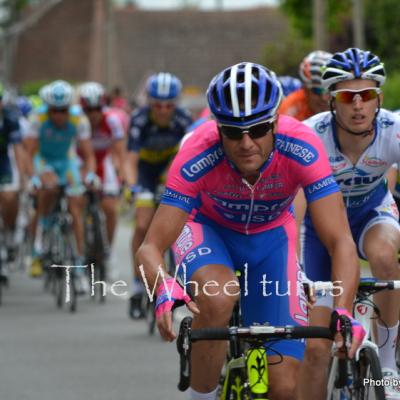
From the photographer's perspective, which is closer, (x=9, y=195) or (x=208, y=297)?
(x=208, y=297)

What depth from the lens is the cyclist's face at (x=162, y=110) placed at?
1226 centimetres

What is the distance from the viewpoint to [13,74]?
3659 inches

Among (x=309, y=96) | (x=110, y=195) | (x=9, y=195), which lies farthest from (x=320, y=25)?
(x=309, y=96)

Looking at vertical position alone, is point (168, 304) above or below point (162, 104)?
below

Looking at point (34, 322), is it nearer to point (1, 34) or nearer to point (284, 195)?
point (284, 195)

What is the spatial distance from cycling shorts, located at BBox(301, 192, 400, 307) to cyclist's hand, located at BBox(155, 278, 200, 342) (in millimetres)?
1950

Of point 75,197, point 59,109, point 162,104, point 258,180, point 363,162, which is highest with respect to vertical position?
point 59,109

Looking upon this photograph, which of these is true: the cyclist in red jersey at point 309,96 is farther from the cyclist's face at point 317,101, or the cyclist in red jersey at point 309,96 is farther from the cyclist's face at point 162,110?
the cyclist's face at point 162,110

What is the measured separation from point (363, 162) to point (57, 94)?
7375 millimetres

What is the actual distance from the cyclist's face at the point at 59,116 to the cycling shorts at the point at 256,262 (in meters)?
8.10

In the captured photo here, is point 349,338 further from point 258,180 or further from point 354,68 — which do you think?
point 354,68

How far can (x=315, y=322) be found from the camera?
275 inches

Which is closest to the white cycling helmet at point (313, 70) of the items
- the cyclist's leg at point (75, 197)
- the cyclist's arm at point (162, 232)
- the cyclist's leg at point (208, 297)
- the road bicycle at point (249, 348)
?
the cyclist's leg at point (208, 297)

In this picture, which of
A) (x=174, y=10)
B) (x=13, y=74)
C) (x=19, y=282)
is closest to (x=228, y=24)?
(x=174, y=10)
